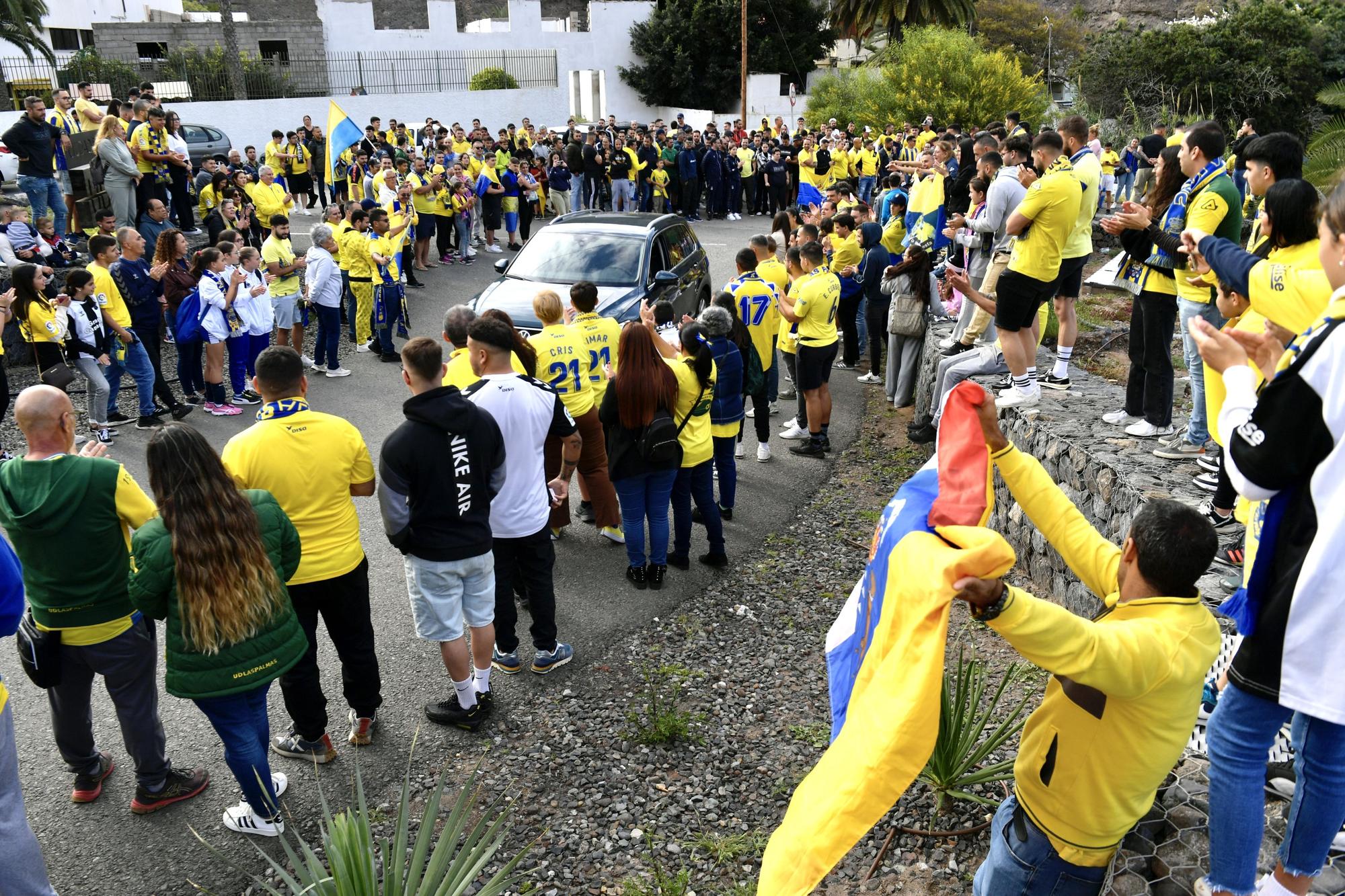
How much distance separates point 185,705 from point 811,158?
1821 centimetres

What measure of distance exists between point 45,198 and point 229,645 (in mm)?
12868

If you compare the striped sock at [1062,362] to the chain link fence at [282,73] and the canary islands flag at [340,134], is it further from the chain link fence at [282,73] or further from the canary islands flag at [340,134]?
the chain link fence at [282,73]

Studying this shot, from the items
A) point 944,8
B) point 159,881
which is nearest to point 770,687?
point 159,881

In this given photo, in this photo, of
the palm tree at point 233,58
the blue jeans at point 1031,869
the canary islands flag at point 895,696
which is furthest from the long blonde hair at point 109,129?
the palm tree at point 233,58

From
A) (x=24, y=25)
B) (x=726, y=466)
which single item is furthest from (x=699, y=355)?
(x=24, y=25)

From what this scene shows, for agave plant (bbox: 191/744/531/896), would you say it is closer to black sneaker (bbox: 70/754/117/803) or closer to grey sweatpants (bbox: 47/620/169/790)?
grey sweatpants (bbox: 47/620/169/790)

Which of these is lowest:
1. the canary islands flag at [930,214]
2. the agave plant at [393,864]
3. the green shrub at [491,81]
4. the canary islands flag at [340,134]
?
the agave plant at [393,864]

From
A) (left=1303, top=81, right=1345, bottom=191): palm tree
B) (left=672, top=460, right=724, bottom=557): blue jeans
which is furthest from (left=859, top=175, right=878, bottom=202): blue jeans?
(left=672, top=460, right=724, bottom=557): blue jeans

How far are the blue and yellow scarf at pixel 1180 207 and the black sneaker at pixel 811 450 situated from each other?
3992 millimetres

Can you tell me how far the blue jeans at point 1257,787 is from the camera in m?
2.80

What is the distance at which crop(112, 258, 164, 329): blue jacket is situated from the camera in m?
9.42

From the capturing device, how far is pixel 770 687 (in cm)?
564

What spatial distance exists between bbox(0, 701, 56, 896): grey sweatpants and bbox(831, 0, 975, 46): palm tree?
34.7 m

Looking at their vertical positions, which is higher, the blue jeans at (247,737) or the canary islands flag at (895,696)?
the canary islands flag at (895,696)
